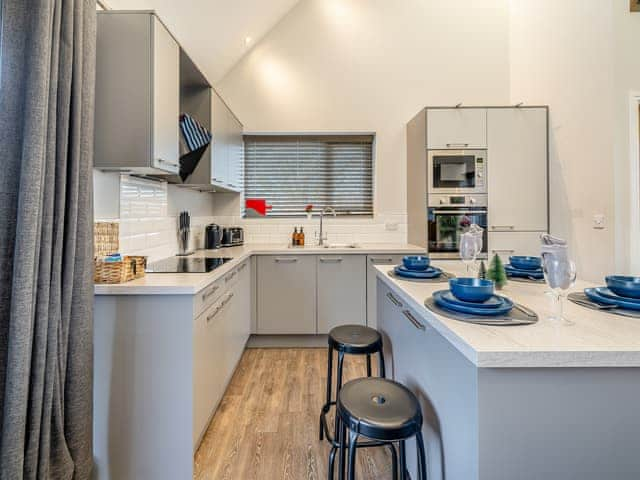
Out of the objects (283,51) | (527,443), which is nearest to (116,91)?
(527,443)

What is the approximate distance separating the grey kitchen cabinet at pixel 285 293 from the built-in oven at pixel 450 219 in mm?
1150

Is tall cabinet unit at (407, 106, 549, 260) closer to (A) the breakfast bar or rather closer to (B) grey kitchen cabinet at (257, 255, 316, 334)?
(B) grey kitchen cabinet at (257, 255, 316, 334)

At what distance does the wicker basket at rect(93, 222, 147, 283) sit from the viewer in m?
1.53

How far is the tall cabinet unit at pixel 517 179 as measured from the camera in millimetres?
3117

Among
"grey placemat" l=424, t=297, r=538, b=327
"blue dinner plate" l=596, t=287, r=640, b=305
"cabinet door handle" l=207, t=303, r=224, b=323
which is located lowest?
"cabinet door handle" l=207, t=303, r=224, b=323

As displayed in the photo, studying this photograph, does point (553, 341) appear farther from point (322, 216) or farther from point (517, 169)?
point (322, 216)

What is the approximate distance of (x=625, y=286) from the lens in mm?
1074

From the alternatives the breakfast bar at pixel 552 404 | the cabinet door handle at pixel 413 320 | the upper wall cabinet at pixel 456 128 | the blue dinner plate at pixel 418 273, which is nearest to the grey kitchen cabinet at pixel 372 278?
the upper wall cabinet at pixel 456 128

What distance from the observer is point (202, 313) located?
5.44ft

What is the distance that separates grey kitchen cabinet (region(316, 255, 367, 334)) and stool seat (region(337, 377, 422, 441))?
1831mm

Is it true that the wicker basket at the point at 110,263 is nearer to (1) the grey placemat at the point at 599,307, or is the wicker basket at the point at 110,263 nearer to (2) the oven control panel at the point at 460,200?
(1) the grey placemat at the point at 599,307

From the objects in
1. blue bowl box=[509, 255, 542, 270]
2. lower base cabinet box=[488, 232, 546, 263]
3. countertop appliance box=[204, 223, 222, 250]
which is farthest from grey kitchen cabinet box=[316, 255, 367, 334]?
blue bowl box=[509, 255, 542, 270]

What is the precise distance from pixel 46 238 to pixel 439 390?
143 centimetres

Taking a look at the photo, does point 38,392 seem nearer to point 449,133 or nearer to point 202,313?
point 202,313
